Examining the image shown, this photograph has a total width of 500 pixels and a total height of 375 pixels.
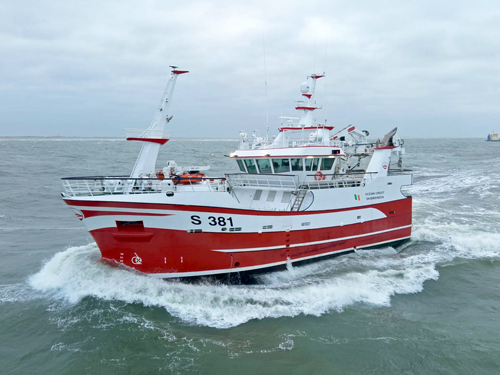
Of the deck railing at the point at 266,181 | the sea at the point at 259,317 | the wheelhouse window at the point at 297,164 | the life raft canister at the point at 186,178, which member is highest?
the wheelhouse window at the point at 297,164

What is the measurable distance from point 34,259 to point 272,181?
31.9 ft

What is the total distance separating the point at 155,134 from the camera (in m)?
11.5

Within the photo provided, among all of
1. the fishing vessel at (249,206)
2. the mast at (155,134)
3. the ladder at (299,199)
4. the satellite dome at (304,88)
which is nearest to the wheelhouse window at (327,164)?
the fishing vessel at (249,206)

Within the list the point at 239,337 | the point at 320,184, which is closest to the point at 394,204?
the point at 320,184

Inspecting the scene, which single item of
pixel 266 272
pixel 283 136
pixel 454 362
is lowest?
pixel 454 362

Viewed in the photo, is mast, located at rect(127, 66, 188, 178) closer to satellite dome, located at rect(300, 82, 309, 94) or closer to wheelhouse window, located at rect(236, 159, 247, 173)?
wheelhouse window, located at rect(236, 159, 247, 173)

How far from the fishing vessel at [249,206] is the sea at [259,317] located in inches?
26.6

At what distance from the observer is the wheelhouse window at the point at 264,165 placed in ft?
44.3

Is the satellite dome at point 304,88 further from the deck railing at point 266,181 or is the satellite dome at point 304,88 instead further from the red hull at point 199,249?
the red hull at point 199,249

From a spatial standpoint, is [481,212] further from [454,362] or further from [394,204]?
[454,362]

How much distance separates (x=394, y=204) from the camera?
15.6 meters

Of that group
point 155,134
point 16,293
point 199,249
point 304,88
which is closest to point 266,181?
point 199,249

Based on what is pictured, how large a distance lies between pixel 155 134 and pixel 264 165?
435 centimetres

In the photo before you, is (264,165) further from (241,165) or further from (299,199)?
(299,199)
